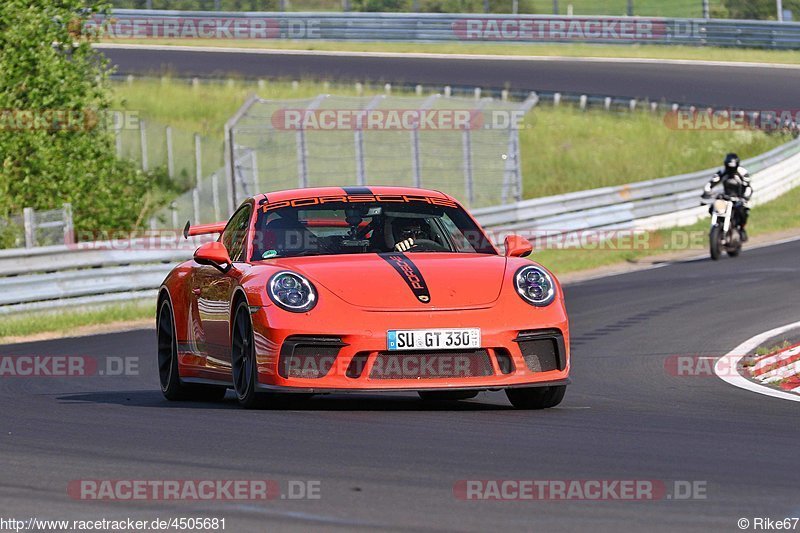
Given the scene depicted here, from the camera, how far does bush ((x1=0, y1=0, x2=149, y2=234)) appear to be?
22.1 metres

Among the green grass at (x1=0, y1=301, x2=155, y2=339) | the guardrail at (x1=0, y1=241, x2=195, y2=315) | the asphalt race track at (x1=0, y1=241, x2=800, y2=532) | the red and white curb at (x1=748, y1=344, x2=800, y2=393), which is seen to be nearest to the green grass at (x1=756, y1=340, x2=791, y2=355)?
the red and white curb at (x1=748, y1=344, x2=800, y2=393)

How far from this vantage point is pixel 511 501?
17.9ft

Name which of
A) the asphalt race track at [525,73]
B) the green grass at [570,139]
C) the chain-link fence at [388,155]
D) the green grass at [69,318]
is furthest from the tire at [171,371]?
the asphalt race track at [525,73]

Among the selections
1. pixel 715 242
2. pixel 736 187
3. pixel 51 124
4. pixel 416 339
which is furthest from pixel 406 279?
pixel 51 124

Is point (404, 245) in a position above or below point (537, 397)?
above

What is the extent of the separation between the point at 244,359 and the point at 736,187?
14.7 metres

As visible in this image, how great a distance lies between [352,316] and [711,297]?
9.73 m

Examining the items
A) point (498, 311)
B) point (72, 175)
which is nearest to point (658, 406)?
point (498, 311)

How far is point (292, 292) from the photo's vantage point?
27.1 feet

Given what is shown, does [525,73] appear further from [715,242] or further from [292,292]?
[292,292]

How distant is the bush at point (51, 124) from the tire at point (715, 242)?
858 centimetres

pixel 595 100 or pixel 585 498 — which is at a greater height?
pixel 585 498

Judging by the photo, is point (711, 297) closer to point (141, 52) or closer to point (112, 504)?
point (112, 504)

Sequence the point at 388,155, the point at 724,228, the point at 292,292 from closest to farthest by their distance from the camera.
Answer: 1. the point at 292,292
2. the point at 724,228
3. the point at 388,155
